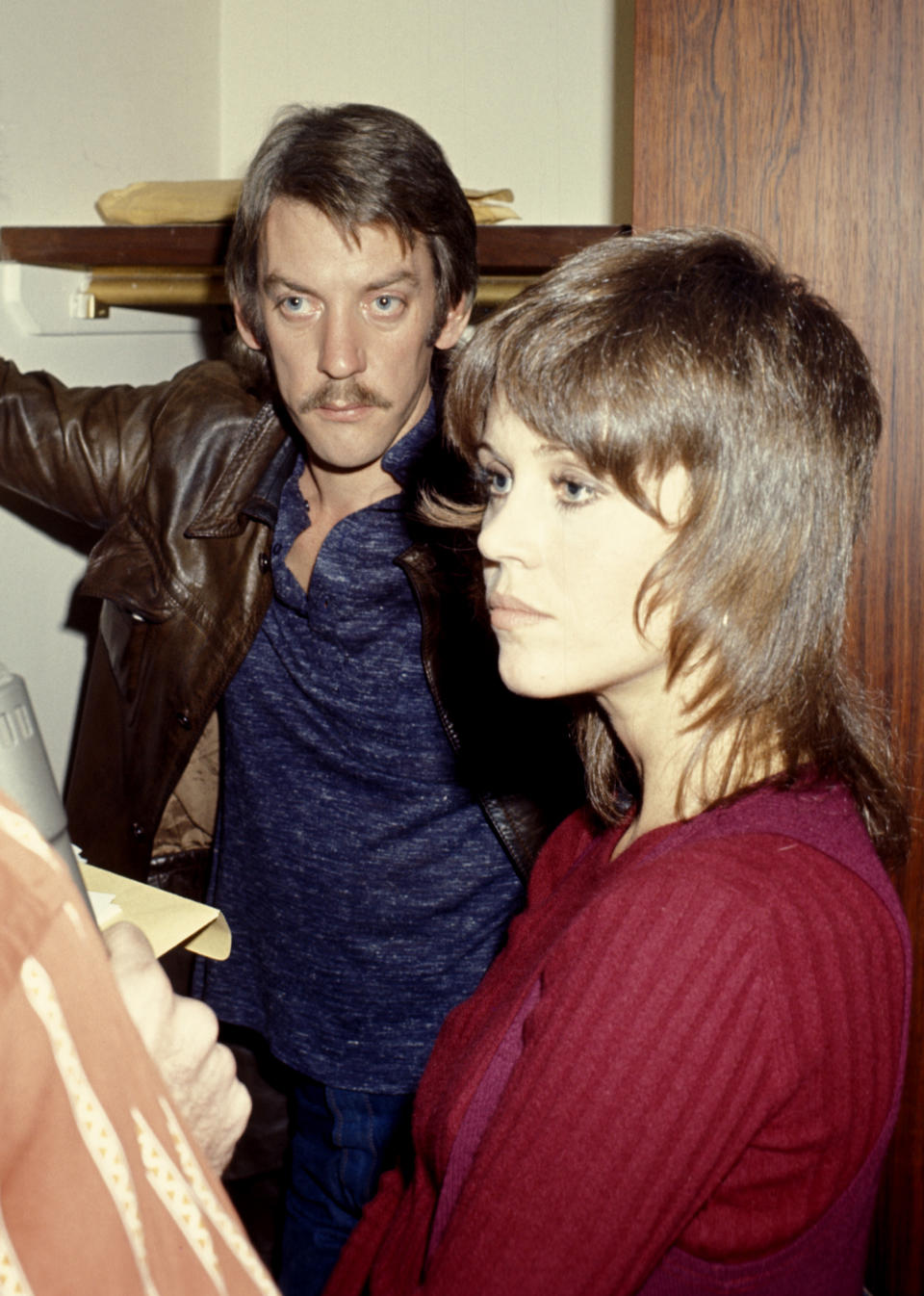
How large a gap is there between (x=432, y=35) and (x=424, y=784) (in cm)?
144

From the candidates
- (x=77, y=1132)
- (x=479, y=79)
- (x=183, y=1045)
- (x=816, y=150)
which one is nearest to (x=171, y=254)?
(x=479, y=79)

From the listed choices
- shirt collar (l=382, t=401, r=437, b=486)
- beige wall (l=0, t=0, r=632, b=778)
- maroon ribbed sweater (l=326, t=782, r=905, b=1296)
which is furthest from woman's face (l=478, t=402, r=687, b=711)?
beige wall (l=0, t=0, r=632, b=778)

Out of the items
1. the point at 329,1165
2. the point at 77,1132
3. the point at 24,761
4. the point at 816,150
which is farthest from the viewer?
the point at 329,1165

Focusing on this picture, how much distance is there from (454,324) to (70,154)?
0.68 metres

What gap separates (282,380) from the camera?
1529 millimetres

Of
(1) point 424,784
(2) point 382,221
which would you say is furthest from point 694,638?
(2) point 382,221

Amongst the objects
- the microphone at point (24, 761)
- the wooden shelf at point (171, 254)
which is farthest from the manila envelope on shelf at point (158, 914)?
the wooden shelf at point (171, 254)

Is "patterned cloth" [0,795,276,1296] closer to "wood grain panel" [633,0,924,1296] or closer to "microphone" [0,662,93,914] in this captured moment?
"microphone" [0,662,93,914]

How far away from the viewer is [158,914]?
0.71 meters

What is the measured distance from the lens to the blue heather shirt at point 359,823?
59.3 inches

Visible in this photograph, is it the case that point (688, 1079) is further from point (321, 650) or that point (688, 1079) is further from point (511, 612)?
point (321, 650)

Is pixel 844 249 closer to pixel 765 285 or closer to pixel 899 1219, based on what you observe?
pixel 765 285

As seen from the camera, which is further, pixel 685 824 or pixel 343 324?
pixel 343 324

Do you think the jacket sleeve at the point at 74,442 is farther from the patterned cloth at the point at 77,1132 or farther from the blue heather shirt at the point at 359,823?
the patterned cloth at the point at 77,1132
